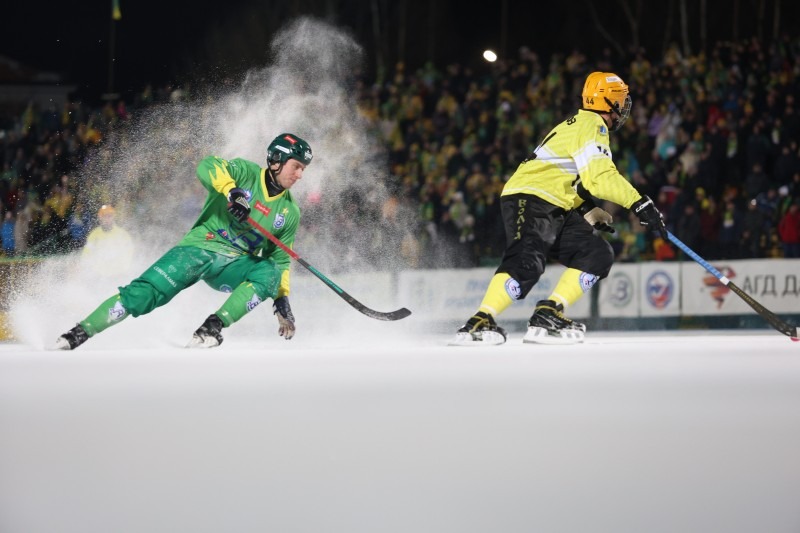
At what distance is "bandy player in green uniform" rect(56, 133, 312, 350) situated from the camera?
6.36 meters

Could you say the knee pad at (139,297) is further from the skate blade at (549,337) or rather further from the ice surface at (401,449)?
the skate blade at (549,337)

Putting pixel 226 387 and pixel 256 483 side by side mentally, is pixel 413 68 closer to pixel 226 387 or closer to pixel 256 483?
pixel 226 387

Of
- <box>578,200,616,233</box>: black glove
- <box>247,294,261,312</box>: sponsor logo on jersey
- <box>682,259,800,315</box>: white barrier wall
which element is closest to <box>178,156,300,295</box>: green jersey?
<box>247,294,261,312</box>: sponsor logo on jersey

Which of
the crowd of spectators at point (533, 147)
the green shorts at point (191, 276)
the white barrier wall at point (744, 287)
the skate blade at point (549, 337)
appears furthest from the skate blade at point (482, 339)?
the white barrier wall at point (744, 287)

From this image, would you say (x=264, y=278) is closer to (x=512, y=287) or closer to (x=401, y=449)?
(x=512, y=287)

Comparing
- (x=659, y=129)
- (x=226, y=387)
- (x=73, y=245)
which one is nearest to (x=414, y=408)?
(x=226, y=387)

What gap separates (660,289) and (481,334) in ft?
19.0

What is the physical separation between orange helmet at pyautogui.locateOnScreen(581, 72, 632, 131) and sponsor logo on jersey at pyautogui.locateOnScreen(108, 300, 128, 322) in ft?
9.73

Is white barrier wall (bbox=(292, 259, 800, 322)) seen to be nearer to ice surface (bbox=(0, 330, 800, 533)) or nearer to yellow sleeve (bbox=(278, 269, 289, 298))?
yellow sleeve (bbox=(278, 269, 289, 298))

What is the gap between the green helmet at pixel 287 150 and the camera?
656cm

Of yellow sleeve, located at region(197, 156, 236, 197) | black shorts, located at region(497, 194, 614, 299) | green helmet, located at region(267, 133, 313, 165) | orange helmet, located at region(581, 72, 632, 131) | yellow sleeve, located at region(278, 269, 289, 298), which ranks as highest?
orange helmet, located at region(581, 72, 632, 131)

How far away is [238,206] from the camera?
6.26 metres

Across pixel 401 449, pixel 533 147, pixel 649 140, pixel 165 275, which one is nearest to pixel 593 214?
pixel 165 275

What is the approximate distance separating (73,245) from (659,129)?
699 cm
